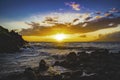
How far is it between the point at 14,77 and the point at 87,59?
9.03 meters

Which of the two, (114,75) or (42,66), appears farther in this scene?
(42,66)

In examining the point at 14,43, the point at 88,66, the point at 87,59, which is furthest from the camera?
the point at 14,43

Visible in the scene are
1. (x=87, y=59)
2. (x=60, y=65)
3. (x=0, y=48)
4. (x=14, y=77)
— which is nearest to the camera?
(x=14, y=77)

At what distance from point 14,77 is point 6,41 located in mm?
26751

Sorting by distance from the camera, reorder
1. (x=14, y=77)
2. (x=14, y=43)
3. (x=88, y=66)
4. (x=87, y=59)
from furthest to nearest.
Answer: (x=14, y=43) < (x=87, y=59) < (x=88, y=66) < (x=14, y=77)

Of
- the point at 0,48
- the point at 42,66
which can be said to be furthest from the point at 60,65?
the point at 0,48

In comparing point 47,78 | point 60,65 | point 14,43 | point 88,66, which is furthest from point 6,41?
point 47,78

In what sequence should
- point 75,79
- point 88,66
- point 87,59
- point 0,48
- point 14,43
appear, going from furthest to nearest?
point 14,43, point 0,48, point 87,59, point 88,66, point 75,79

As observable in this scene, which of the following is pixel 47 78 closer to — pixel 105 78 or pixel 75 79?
pixel 75 79

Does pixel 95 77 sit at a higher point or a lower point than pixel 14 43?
lower

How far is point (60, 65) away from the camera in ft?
58.4

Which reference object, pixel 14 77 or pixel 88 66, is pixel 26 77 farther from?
pixel 88 66

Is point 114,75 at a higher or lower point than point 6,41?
lower

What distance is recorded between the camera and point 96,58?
1995cm
